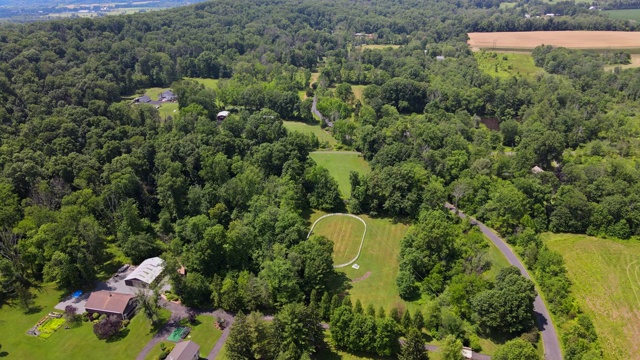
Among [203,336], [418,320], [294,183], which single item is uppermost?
[294,183]

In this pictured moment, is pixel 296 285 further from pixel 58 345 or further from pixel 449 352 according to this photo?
pixel 58 345

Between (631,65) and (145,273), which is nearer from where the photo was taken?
(145,273)

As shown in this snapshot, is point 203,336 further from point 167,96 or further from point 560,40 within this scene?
point 560,40

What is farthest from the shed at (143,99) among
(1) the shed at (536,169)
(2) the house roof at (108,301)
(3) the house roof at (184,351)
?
(1) the shed at (536,169)

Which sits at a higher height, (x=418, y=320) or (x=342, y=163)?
(x=418, y=320)

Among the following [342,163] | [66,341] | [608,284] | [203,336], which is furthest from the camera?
[342,163]

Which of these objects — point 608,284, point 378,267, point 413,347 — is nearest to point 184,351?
point 413,347

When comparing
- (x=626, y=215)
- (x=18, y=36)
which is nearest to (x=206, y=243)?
(x=626, y=215)

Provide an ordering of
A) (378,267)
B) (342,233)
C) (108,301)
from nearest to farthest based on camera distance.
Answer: (108,301)
(378,267)
(342,233)
